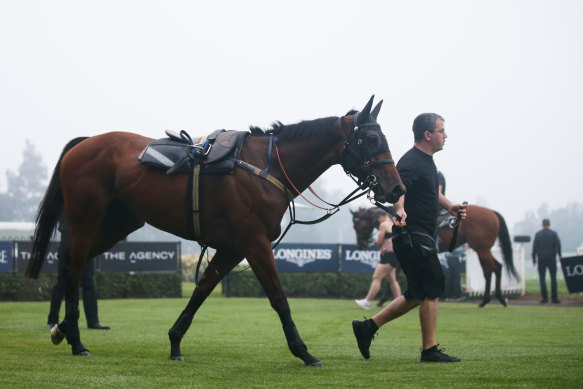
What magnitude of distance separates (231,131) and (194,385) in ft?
7.67

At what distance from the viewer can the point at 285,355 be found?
20.5 feet

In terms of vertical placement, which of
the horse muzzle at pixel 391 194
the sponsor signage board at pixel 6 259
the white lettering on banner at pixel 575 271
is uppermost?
the horse muzzle at pixel 391 194

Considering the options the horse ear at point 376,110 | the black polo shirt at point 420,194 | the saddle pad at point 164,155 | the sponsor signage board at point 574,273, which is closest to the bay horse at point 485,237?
the sponsor signage board at point 574,273

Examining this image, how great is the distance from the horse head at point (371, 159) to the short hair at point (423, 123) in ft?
1.52

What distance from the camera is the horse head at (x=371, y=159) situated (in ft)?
17.7

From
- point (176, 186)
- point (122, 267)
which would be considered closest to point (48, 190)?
point (176, 186)

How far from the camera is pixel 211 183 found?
18.2 feet

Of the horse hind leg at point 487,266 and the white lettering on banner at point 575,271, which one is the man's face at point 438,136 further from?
the horse hind leg at point 487,266

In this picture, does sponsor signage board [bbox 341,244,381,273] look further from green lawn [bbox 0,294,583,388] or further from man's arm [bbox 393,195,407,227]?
man's arm [bbox 393,195,407,227]

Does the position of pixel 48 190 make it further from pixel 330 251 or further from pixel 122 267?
pixel 330 251

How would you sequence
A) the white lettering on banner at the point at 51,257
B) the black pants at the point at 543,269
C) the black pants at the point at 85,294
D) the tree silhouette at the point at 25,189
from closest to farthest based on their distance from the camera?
the black pants at the point at 85,294
the black pants at the point at 543,269
the white lettering on banner at the point at 51,257
the tree silhouette at the point at 25,189

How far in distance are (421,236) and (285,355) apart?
5.72 feet

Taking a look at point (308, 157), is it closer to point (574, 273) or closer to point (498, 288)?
point (574, 273)

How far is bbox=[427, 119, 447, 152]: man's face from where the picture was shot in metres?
5.80
